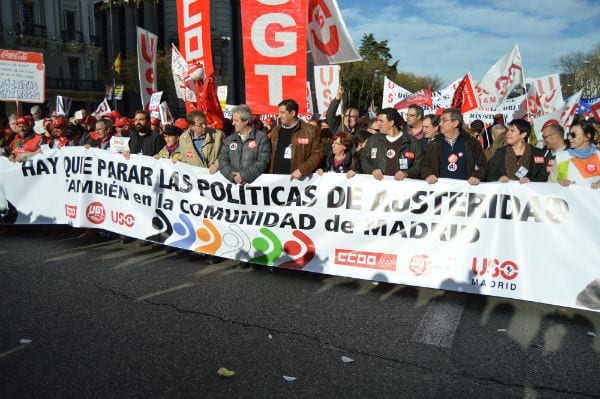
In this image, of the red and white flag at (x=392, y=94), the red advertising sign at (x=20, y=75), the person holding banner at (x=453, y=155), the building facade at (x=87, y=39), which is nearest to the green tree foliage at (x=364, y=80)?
the building facade at (x=87, y=39)

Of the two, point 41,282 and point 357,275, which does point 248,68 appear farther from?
point 41,282

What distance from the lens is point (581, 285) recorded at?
14.6ft

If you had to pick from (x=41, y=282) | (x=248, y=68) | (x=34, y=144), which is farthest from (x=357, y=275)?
(x=34, y=144)

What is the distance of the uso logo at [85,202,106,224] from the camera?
23.0 ft

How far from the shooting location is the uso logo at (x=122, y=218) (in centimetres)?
671

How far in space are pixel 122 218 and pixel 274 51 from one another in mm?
3000

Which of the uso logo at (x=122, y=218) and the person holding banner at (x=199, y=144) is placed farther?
the uso logo at (x=122, y=218)

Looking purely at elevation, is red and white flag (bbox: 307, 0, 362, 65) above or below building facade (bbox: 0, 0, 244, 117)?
below

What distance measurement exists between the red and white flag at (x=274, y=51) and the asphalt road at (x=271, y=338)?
7.19 feet

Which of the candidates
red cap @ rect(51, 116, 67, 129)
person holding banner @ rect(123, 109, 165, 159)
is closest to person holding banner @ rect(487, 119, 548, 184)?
person holding banner @ rect(123, 109, 165, 159)

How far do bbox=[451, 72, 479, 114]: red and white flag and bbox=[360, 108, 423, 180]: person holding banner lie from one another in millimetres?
5689

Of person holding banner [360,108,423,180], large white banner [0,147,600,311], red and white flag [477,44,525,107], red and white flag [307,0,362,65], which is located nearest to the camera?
large white banner [0,147,600,311]

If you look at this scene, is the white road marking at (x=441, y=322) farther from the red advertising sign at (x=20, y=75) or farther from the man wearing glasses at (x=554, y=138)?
the red advertising sign at (x=20, y=75)

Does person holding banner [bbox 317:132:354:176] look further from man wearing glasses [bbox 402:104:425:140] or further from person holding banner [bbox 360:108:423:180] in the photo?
man wearing glasses [bbox 402:104:425:140]
